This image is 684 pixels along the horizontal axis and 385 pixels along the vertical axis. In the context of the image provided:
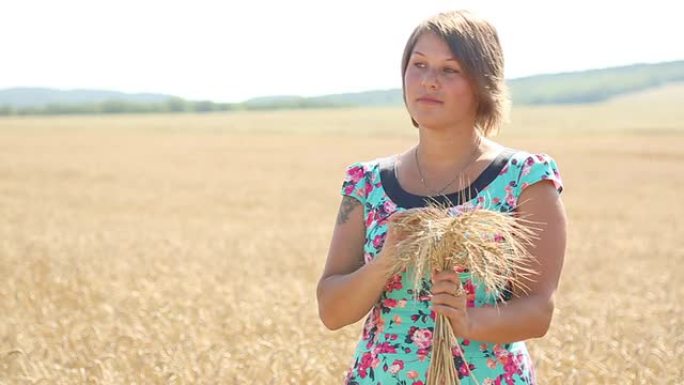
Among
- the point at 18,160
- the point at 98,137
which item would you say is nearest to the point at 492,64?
Result: the point at 18,160

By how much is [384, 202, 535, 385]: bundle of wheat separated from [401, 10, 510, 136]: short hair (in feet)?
1.29

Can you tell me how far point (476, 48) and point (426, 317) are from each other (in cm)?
76

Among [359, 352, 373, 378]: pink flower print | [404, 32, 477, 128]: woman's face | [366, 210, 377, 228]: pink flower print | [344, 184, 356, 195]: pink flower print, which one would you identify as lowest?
[359, 352, 373, 378]: pink flower print

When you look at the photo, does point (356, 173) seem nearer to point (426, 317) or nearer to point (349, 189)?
point (349, 189)

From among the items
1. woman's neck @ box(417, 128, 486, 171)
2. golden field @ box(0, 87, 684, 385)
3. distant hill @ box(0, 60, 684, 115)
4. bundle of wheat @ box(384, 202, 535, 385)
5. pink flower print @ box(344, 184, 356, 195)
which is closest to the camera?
bundle of wheat @ box(384, 202, 535, 385)

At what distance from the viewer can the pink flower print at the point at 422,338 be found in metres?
2.86

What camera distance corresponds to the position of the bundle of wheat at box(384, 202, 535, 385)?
258 centimetres

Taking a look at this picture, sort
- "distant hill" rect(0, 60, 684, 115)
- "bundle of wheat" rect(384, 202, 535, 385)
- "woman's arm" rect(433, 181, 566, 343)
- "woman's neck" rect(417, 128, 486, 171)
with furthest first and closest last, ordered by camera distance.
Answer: "distant hill" rect(0, 60, 684, 115)
"woman's neck" rect(417, 128, 486, 171)
"woman's arm" rect(433, 181, 566, 343)
"bundle of wheat" rect(384, 202, 535, 385)

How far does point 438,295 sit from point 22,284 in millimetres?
6663

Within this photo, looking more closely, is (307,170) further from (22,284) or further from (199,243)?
(22,284)

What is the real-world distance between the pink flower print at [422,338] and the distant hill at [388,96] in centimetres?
10936

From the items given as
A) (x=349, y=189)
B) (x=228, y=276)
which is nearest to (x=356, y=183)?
(x=349, y=189)

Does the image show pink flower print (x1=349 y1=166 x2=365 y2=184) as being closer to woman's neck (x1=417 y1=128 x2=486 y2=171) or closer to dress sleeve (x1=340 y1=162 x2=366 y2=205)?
dress sleeve (x1=340 y1=162 x2=366 y2=205)

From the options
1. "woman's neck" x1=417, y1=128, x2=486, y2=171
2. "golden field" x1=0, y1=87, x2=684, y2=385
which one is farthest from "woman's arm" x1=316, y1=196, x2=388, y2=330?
"golden field" x1=0, y1=87, x2=684, y2=385
